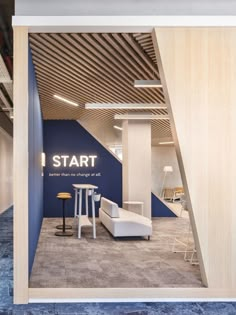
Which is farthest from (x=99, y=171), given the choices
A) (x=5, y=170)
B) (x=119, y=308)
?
(x=119, y=308)

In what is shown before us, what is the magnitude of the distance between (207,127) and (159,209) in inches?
297

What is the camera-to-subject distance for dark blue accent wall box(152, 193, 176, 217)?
11.7 metres

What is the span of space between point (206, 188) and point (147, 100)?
467 cm

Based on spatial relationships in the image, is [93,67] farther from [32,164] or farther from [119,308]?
[119,308]

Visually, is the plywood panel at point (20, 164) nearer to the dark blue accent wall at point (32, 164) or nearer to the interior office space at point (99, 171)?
the interior office space at point (99, 171)

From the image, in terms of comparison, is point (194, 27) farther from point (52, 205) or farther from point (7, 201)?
point (7, 201)

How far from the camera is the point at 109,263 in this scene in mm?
5742

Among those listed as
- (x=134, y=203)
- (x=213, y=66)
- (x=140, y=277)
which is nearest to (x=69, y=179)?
(x=134, y=203)

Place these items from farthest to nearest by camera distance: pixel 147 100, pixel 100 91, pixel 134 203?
pixel 134 203 → pixel 147 100 → pixel 100 91

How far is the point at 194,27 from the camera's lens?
4508 mm

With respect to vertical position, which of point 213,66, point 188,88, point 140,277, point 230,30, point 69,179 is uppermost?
point 230,30

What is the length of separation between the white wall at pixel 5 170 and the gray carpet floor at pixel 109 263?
5118 millimetres

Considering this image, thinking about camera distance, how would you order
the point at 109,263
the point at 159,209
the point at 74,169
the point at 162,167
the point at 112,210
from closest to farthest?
the point at 109,263 < the point at 112,210 < the point at 159,209 < the point at 74,169 < the point at 162,167

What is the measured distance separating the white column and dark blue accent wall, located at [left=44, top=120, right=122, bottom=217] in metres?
1.21
